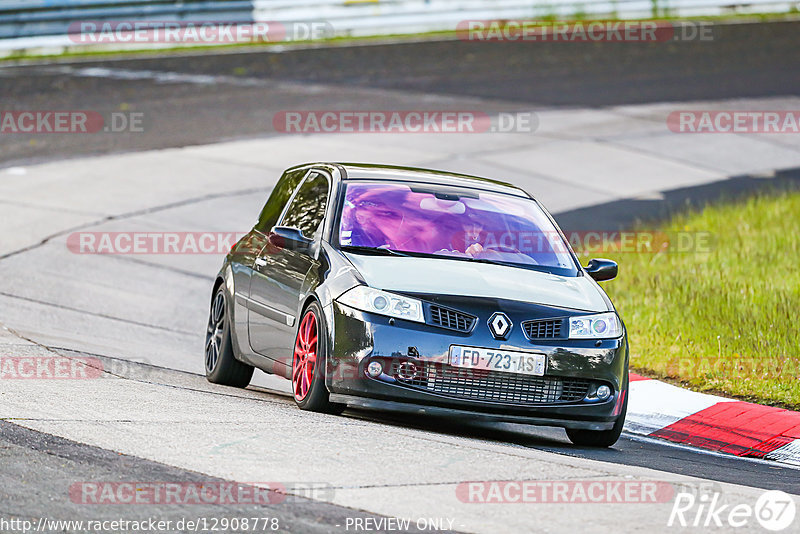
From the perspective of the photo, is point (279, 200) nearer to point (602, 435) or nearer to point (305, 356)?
point (305, 356)

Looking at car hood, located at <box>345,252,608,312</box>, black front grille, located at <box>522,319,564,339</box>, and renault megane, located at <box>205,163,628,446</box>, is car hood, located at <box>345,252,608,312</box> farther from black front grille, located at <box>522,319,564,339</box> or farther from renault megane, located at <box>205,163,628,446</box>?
black front grille, located at <box>522,319,564,339</box>

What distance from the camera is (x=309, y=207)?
9.04 metres

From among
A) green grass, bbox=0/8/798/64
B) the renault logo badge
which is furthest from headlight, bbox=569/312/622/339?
green grass, bbox=0/8/798/64

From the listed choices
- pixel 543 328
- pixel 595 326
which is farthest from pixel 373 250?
pixel 595 326

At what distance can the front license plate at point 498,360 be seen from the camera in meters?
7.41

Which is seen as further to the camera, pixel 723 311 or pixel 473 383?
pixel 723 311

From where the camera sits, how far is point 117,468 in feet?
19.8

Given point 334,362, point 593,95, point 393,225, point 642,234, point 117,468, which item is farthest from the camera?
point 593,95

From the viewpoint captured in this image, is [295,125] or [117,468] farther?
[295,125]

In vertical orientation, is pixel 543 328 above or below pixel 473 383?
above

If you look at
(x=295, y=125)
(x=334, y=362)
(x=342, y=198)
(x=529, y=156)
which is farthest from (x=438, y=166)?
(x=334, y=362)

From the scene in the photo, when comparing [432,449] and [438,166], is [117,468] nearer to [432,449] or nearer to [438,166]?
[432,449]

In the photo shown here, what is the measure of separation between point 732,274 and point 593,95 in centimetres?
1200

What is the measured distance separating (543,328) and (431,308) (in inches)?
25.8
